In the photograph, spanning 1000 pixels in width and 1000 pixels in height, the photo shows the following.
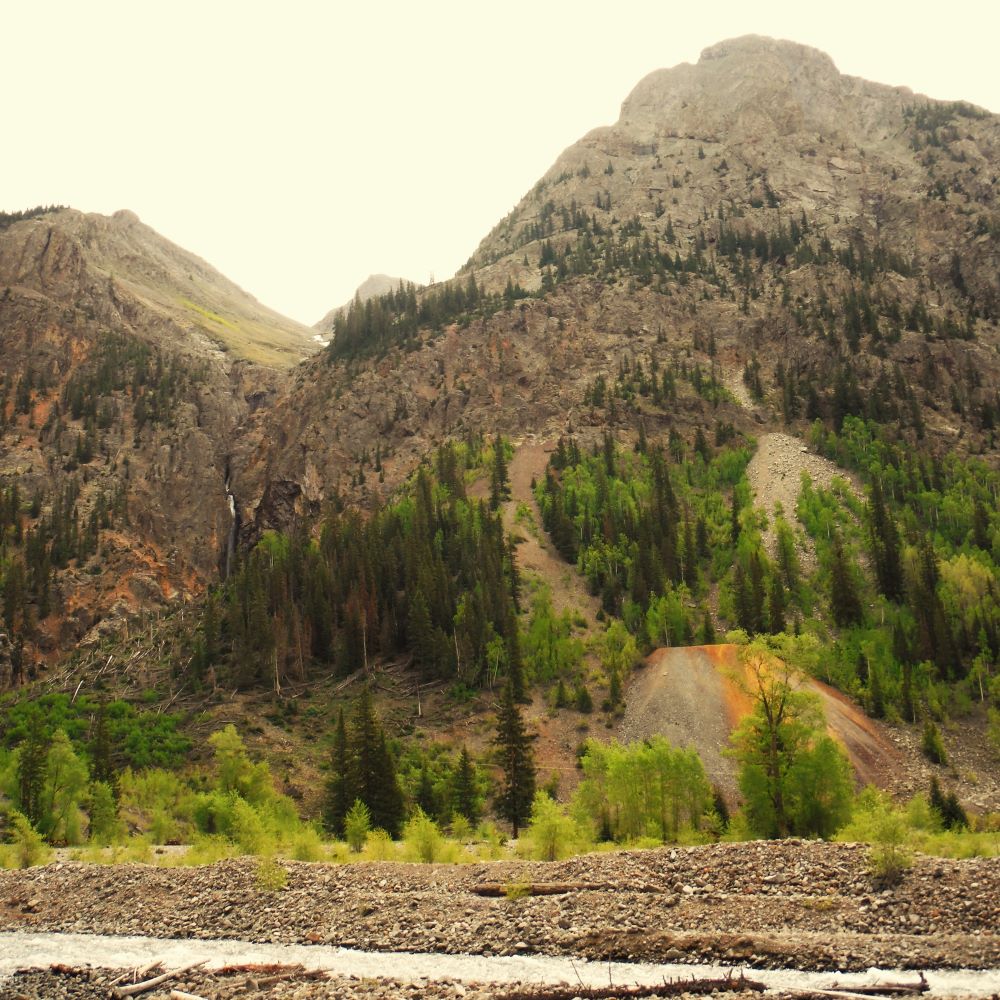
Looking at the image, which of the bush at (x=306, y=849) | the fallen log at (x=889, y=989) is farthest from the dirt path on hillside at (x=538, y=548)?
the fallen log at (x=889, y=989)

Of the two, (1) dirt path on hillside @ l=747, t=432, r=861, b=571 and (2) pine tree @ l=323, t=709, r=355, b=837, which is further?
(1) dirt path on hillside @ l=747, t=432, r=861, b=571

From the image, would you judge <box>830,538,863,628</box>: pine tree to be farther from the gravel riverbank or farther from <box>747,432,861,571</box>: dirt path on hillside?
the gravel riverbank

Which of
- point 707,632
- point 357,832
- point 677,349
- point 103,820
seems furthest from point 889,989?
point 677,349

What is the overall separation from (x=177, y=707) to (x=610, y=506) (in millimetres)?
67995

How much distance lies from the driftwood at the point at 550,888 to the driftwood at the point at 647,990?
6981 millimetres

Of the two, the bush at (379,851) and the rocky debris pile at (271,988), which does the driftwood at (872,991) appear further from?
the bush at (379,851)

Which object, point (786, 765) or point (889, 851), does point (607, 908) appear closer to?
point (889, 851)

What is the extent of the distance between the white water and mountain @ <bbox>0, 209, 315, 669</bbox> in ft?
356

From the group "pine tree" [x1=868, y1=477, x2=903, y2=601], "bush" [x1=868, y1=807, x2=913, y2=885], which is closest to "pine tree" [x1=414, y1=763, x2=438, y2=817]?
"bush" [x1=868, y1=807, x2=913, y2=885]

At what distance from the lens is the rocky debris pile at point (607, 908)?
904 inches

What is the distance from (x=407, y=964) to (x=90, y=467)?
535ft

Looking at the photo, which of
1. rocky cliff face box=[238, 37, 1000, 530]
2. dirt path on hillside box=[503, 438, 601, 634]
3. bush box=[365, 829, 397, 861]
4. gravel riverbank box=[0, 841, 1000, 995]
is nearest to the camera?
gravel riverbank box=[0, 841, 1000, 995]

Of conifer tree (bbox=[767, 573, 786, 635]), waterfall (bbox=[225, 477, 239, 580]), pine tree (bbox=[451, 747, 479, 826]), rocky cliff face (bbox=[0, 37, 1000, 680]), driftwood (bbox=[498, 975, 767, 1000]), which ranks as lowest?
pine tree (bbox=[451, 747, 479, 826])

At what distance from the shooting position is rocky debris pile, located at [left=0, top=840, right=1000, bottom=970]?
75.4ft
